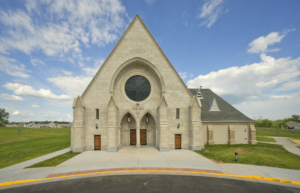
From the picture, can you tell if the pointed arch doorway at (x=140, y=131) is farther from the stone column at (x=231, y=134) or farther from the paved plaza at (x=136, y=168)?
the stone column at (x=231, y=134)

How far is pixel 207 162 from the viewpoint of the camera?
1127cm

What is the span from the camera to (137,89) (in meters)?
17.2

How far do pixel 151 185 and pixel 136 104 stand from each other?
32.6ft

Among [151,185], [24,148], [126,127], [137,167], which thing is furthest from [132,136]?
[24,148]

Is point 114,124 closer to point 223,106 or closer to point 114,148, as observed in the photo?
point 114,148

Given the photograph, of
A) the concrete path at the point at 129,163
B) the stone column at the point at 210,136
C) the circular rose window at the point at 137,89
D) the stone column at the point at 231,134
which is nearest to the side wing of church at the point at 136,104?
the circular rose window at the point at 137,89

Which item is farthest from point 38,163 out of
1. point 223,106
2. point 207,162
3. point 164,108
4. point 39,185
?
point 223,106

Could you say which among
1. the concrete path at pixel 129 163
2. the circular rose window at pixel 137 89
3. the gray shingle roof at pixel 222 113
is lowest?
the concrete path at pixel 129 163

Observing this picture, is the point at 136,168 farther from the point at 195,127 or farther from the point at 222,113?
the point at 222,113

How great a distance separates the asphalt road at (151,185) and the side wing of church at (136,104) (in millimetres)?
6717

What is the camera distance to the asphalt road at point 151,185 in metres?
7.14

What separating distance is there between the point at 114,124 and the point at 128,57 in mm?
8292

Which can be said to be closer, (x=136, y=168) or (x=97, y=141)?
(x=136, y=168)

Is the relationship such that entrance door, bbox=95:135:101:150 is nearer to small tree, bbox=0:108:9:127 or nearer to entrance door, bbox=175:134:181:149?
entrance door, bbox=175:134:181:149
